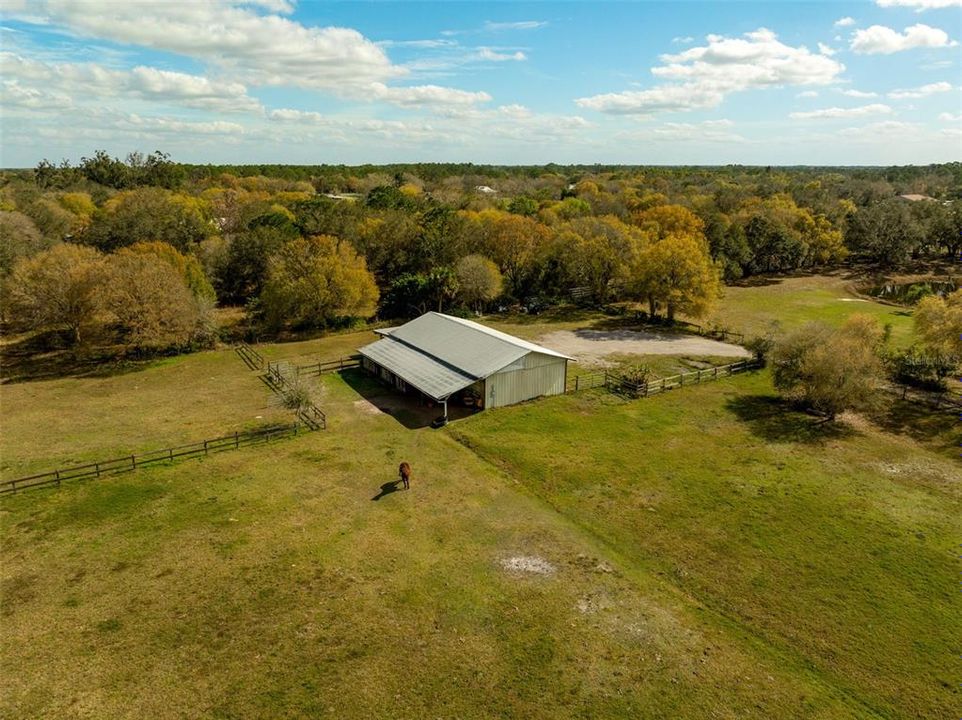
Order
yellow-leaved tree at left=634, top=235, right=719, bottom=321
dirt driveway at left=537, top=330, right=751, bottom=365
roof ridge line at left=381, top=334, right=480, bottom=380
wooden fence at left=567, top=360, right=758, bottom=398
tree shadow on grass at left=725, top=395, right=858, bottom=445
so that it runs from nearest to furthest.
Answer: tree shadow on grass at left=725, top=395, right=858, bottom=445
roof ridge line at left=381, top=334, right=480, bottom=380
wooden fence at left=567, top=360, right=758, bottom=398
dirt driveway at left=537, top=330, right=751, bottom=365
yellow-leaved tree at left=634, top=235, right=719, bottom=321

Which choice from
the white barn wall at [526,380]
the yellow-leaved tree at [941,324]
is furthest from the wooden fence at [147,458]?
the yellow-leaved tree at [941,324]

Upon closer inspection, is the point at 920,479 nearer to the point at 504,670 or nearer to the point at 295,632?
the point at 504,670

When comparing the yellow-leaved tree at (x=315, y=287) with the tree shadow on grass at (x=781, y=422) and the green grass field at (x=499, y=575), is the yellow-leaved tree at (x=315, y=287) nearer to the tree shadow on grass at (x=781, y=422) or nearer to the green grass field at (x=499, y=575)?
the green grass field at (x=499, y=575)

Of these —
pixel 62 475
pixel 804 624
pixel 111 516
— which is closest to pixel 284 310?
pixel 62 475

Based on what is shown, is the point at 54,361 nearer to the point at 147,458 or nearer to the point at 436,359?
the point at 147,458

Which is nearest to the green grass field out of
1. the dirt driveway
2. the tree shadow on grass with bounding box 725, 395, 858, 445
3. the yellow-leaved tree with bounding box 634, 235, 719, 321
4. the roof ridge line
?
the tree shadow on grass with bounding box 725, 395, 858, 445

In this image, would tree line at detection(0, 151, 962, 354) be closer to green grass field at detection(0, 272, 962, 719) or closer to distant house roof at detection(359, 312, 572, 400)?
distant house roof at detection(359, 312, 572, 400)

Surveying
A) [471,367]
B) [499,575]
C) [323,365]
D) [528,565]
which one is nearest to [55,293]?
[323,365]
